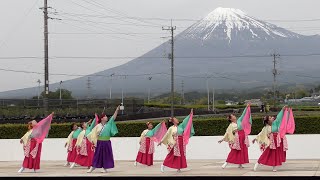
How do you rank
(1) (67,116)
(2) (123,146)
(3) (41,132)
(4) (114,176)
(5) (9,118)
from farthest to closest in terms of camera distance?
(1) (67,116) < (5) (9,118) < (2) (123,146) < (3) (41,132) < (4) (114,176)

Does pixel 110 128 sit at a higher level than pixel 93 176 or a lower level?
higher

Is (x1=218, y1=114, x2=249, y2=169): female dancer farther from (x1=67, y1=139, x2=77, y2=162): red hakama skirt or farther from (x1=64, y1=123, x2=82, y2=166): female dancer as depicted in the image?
(x1=67, y1=139, x2=77, y2=162): red hakama skirt

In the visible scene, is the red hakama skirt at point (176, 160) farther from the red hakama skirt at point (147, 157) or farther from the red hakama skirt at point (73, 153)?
the red hakama skirt at point (73, 153)

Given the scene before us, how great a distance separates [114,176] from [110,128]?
177 centimetres

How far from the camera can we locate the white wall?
2416 cm

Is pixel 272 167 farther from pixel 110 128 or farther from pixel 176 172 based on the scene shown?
pixel 110 128

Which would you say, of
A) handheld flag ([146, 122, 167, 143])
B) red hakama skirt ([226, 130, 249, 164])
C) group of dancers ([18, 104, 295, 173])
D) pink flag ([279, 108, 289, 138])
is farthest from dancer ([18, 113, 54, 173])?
pink flag ([279, 108, 289, 138])

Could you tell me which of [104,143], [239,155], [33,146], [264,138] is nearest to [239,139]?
[239,155]

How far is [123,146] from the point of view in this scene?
2606cm

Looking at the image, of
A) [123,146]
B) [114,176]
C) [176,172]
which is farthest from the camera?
[123,146]

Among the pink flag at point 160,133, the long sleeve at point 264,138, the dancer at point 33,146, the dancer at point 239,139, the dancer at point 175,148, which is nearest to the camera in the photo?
the long sleeve at point 264,138

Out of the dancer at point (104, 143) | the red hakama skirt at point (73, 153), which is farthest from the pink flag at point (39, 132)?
the red hakama skirt at point (73, 153)

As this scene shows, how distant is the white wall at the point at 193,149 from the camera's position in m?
24.2

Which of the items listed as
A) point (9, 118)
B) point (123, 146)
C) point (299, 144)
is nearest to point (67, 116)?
point (9, 118)
